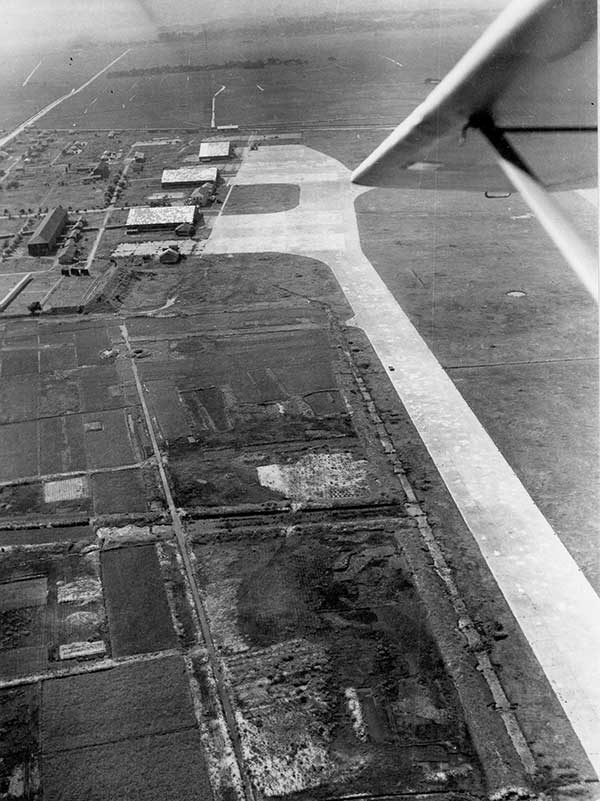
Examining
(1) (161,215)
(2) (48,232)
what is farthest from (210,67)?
(2) (48,232)

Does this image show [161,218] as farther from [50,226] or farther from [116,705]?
[116,705]

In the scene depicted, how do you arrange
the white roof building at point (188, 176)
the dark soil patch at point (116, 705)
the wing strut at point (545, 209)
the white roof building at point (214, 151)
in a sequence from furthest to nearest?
the white roof building at point (214, 151) < the white roof building at point (188, 176) < the dark soil patch at point (116, 705) < the wing strut at point (545, 209)

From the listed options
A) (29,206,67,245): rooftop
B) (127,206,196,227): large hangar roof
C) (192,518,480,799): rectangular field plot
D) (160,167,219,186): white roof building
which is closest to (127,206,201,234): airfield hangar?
(127,206,196,227): large hangar roof

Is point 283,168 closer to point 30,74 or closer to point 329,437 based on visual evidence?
point 329,437

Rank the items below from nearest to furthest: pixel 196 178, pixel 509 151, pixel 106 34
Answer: pixel 509 151
pixel 196 178
pixel 106 34

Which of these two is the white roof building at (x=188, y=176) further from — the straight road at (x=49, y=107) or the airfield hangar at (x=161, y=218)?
the straight road at (x=49, y=107)

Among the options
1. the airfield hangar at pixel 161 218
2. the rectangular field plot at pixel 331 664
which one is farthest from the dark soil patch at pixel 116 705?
the airfield hangar at pixel 161 218

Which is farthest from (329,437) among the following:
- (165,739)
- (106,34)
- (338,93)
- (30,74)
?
(30,74)
